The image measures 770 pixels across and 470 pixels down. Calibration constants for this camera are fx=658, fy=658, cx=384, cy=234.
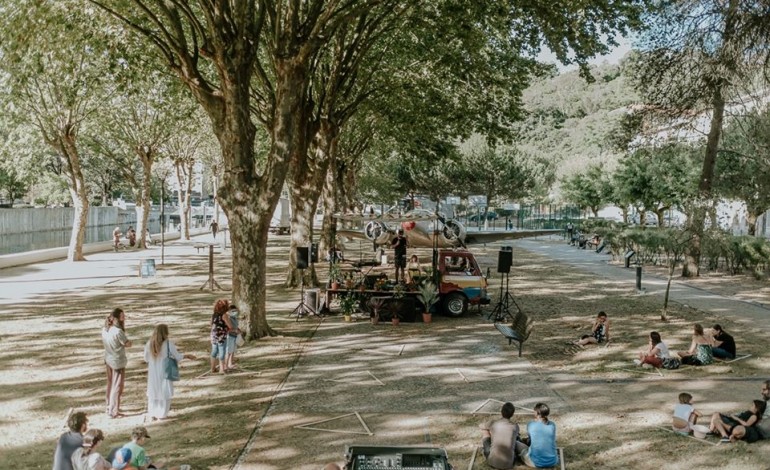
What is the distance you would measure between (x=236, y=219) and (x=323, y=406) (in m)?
5.62

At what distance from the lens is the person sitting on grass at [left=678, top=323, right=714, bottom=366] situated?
12885mm

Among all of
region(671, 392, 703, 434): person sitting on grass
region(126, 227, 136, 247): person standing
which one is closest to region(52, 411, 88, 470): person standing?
region(671, 392, 703, 434): person sitting on grass

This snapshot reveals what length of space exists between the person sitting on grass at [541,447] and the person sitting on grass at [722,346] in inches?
267

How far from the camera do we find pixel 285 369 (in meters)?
12.4

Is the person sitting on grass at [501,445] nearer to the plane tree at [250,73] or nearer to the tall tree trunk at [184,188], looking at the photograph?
the plane tree at [250,73]

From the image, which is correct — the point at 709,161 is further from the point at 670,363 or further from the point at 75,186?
the point at 75,186

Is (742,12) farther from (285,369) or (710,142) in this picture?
(285,369)

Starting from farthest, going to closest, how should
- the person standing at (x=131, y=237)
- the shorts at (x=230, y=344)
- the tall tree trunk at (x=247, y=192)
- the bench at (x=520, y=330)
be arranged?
the person standing at (x=131, y=237)
the tall tree trunk at (x=247, y=192)
the bench at (x=520, y=330)
the shorts at (x=230, y=344)

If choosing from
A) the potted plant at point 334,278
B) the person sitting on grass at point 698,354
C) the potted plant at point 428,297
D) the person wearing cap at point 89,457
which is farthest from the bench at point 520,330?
the person wearing cap at point 89,457

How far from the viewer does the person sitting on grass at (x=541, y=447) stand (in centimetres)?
802

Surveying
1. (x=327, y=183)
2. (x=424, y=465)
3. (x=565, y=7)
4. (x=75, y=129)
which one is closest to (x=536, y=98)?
(x=327, y=183)

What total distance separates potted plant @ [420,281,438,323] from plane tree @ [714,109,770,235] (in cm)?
1878

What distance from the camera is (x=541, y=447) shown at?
26.4 feet

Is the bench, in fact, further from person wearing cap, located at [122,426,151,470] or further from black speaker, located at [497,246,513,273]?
person wearing cap, located at [122,426,151,470]
